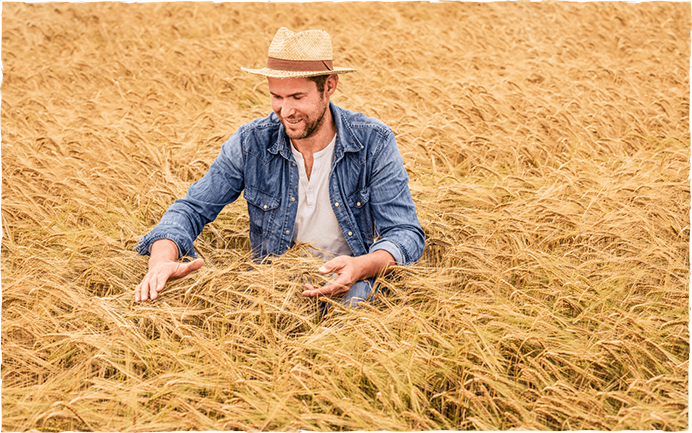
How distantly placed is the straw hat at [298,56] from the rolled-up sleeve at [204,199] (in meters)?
0.50

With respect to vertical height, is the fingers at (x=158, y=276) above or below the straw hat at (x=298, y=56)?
below

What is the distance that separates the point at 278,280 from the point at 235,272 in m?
0.22

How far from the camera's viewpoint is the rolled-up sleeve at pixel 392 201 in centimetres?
296

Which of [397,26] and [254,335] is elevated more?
[397,26]

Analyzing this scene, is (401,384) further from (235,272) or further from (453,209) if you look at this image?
(453,209)

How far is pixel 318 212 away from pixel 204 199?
586mm

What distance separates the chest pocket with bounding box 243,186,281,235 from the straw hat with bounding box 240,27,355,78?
2.16 ft

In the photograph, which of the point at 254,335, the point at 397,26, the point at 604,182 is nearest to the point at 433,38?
the point at 397,26

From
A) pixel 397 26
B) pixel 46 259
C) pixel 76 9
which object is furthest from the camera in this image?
pixel 76 9

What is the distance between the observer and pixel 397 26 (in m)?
8.83

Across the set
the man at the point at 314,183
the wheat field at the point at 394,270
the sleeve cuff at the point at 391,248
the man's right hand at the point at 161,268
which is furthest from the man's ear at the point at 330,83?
the man's right hand at the point at 161,268

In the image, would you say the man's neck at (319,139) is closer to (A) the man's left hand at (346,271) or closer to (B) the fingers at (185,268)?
(A) the man's left hand at (346,271)

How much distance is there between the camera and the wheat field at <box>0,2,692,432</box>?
2148mm

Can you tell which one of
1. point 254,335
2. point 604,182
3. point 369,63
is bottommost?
point 254,335
